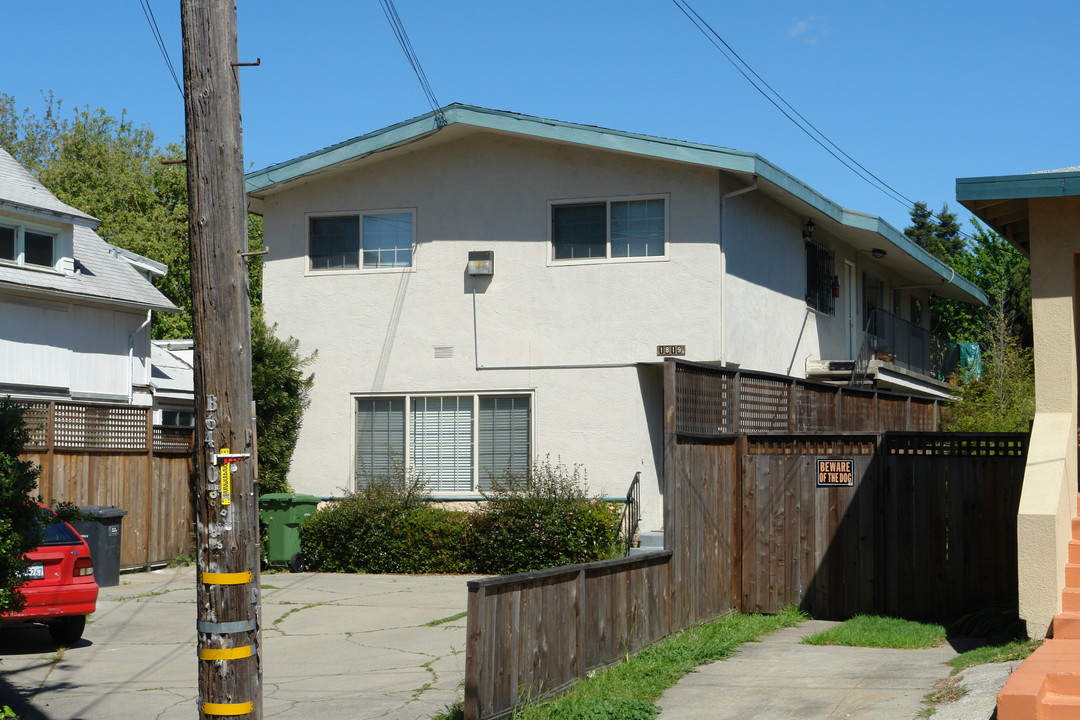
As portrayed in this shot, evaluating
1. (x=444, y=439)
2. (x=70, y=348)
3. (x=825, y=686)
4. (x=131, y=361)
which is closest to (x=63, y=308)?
(x=70, y=348)

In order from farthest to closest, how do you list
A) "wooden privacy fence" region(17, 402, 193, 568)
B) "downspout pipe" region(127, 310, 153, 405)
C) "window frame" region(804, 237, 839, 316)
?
1. "downspout pipe" region(127, 310, 153, 405)
2. "window frame" region(804, 237, 839, 316)
3. "wooden privacy fence" region(17, 402, 193, 568)

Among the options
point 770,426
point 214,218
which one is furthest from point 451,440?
point 214,218

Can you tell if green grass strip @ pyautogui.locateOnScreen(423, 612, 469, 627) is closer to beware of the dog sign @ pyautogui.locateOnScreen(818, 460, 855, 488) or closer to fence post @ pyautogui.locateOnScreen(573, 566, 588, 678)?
fence post @ pyautogui.locateOnScreen(573, 566, 588, 678)

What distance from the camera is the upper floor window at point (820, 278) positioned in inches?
858

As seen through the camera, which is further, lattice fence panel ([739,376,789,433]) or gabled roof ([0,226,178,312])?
gabled roof ([0,226,178,312])

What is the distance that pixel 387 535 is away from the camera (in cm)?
1800

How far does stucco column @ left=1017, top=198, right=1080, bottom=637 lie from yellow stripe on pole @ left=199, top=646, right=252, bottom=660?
21.8 ft

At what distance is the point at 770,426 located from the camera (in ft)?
45.9

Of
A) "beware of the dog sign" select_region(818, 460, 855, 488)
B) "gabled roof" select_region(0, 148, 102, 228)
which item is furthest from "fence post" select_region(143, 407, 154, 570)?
"beware of the dog sign" select_region(818, 460, 855, 488)

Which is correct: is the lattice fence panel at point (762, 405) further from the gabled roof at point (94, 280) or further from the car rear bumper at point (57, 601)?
the gabled roof at point (94, 280)

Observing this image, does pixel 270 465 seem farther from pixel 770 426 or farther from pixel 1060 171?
pixel 1060 171

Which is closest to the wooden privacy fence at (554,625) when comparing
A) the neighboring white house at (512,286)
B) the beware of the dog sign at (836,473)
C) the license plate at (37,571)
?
the beware of the dog sign at (836,473)

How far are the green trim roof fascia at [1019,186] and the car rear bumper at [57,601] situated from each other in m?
9.07

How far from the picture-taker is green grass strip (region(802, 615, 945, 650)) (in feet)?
36.0
